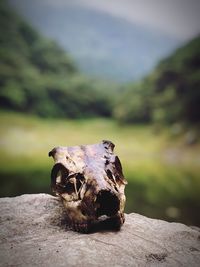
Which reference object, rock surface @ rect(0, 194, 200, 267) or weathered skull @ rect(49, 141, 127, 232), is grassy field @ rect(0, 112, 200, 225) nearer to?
rock surface @ rect(0, 194, 200, 267)

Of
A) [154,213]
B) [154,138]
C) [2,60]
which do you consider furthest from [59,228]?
[2,60]

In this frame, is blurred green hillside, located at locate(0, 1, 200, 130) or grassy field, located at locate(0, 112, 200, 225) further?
blurred green hillside, located at locate(0, 1, 200, 130)

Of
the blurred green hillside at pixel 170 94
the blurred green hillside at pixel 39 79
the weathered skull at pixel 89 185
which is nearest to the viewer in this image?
the weathered skull at pixel 89 185

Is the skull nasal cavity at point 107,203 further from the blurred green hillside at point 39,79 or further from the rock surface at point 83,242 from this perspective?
the blurred green hillside at point 39,79

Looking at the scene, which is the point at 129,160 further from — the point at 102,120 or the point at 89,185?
the point at 89,185

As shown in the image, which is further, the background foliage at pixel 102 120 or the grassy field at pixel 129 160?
the background foliage at pixel 102 120

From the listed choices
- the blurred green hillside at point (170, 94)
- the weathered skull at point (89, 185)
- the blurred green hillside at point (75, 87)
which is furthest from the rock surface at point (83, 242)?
the blurred green hillside at point (170, 94)

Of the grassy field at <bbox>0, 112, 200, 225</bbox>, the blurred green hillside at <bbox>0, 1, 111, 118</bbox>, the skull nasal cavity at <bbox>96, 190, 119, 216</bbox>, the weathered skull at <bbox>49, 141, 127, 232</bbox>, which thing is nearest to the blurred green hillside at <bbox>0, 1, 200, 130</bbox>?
the blurred green hillside at <bbox>0, 1, 111, 118</bbox>
